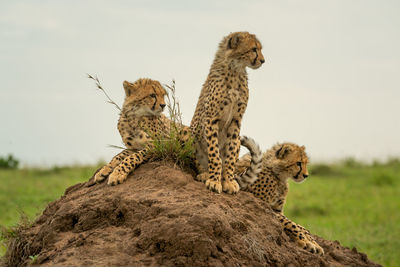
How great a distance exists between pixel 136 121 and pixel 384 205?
7.81 m

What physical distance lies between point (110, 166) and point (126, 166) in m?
0.33

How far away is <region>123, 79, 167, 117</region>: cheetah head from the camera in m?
4.98

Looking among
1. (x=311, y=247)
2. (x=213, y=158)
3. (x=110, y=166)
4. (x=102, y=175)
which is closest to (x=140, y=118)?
(x=110, y=166)

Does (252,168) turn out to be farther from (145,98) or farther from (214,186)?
(145,98)

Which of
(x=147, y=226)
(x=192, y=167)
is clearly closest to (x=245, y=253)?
(x=147, y=226)

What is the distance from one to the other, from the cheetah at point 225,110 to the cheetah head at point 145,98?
1.21ft

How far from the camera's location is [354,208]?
11031mm

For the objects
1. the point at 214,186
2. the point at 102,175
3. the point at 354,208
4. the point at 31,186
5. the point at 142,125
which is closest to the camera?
the point at 214,186

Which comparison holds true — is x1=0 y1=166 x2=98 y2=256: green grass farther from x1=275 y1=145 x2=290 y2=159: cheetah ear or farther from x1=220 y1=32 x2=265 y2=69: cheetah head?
x1=220 y1=32 x2=265 y2=69: cheetah head

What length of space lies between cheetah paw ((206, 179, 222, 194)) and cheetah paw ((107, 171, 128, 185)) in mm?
664

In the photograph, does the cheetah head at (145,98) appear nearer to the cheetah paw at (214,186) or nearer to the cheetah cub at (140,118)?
the cheetah cub at (140,118)

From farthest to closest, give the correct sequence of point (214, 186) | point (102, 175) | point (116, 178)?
point (102, 175) < point (116, 178) < point (214, 186)

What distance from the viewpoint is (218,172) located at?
4.42m

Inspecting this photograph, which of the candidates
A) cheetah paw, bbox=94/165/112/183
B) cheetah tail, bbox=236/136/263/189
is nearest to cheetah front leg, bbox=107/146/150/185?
cheetah paw, bbox=94/165/112/183
